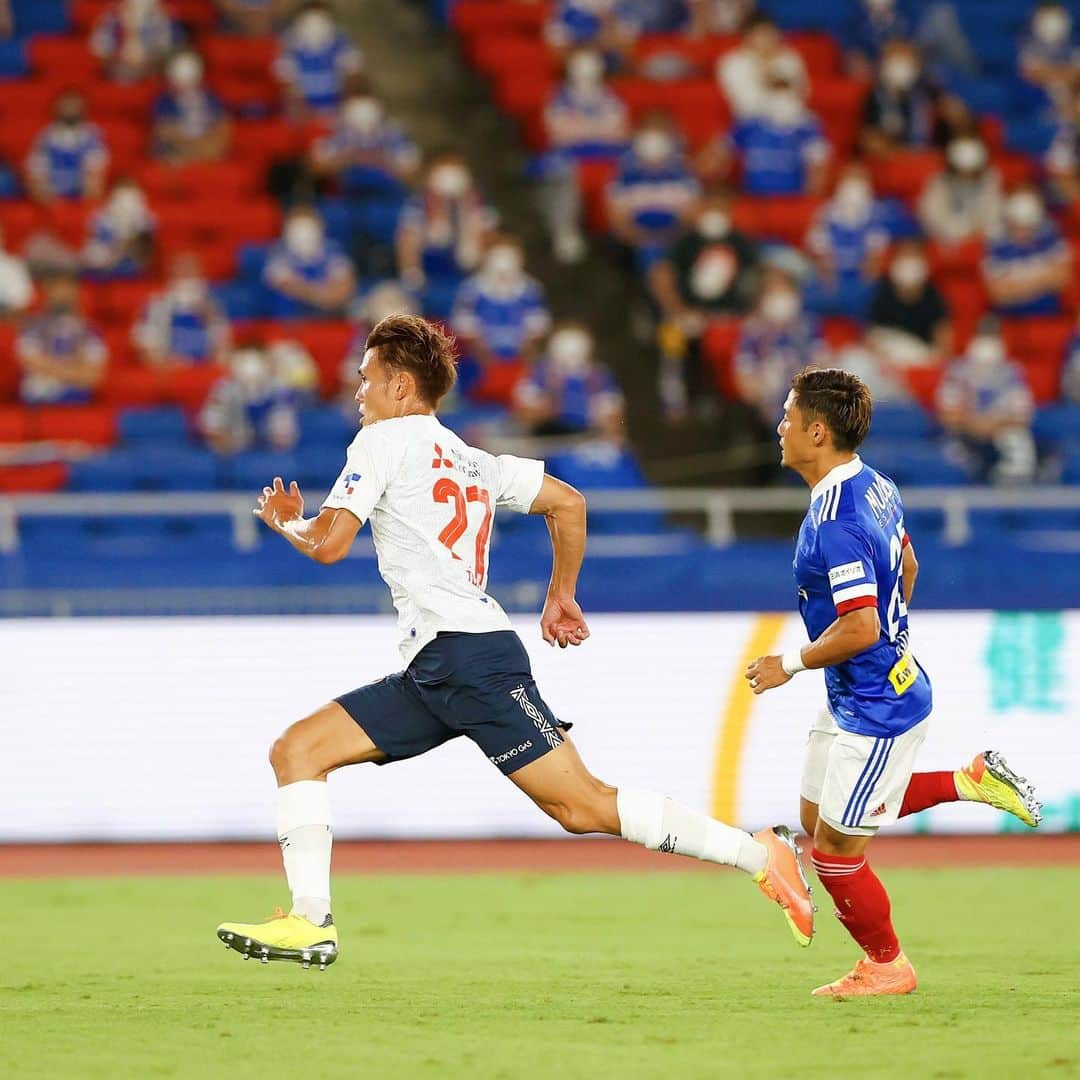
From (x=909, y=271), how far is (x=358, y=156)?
14.6 ft

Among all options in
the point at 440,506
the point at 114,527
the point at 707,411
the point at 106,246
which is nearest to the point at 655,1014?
the point at 440,506

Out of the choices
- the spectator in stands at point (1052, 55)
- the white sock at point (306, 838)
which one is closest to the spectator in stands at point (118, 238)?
the spectator in stands at point (1052, 55)

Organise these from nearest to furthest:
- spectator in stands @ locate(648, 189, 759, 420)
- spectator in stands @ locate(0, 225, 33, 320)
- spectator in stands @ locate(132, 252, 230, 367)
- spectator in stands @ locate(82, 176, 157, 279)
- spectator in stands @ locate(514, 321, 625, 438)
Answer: spectator in stands @ locate(514, 321, 625, 438) → spectator in stands @ locate(132, 252, 230, 367) → spectator in stands @ locate(0, 225, 33, 320) → spectator in stands @ locate(648, 189, 759, 420) → spectator in stands @ locate(82, 176, 157, 279)

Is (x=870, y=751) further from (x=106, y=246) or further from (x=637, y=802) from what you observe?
(x=106, y=246)

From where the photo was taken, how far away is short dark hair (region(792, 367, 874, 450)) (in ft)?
20.2

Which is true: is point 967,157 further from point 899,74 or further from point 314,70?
point 314,70

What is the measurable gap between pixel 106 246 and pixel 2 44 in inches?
110

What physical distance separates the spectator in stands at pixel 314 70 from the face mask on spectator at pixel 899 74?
4.48 m

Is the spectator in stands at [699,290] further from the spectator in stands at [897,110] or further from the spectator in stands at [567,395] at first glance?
the spectator in stands at [897,110]

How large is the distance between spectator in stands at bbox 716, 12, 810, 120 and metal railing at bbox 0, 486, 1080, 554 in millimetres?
4972

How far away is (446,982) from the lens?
6645mm

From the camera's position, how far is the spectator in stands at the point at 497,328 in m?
14.6

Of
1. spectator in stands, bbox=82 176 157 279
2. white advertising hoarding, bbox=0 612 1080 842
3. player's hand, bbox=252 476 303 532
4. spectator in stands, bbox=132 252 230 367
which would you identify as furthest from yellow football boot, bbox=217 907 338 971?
spectator in stands, bbox=82 176 157 279

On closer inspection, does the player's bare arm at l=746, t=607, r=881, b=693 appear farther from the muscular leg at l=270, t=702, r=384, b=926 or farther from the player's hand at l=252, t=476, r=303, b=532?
the player's hand at l=252, t=476, r=303, b=532
